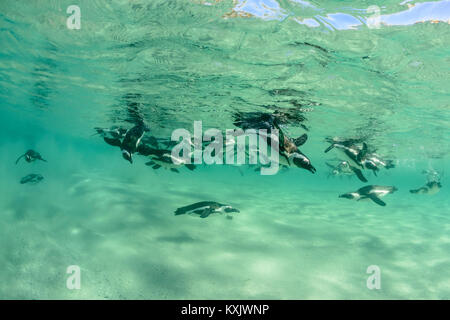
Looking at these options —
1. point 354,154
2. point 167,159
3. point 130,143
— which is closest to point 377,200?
point 354,154

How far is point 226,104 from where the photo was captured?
16.1m

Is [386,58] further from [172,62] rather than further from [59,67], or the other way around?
[59,67]

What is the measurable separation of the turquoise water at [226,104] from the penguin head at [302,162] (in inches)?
126

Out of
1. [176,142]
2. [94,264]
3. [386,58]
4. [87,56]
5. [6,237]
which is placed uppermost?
[87,56]

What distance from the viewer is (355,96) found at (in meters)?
13.4

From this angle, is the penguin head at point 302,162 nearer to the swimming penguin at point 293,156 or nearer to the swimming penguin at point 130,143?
the swimming penguin at point 293,156

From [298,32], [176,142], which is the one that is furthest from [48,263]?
Answer: [298,32]

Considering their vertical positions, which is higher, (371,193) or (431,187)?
(431,187)

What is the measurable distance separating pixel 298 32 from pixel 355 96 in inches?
280

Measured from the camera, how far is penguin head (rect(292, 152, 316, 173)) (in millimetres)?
5262

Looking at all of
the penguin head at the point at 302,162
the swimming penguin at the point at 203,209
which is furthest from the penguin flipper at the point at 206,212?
the penguin head at the point at 302,162

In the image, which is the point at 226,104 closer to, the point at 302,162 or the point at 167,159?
the point at 167,159

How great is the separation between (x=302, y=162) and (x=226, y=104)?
11.5 meters

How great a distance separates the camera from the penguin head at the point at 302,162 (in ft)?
17.3
